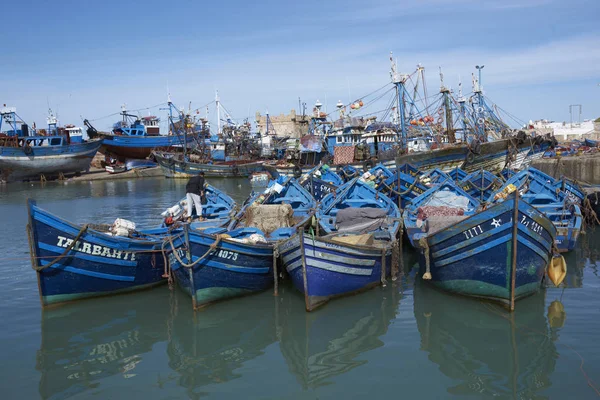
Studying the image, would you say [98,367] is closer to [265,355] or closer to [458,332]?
[265,355]

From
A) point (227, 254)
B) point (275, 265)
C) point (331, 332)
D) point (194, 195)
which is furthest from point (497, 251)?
point (194, 195)

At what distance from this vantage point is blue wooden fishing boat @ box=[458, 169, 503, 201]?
63.1ft

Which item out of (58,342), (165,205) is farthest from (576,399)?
(165,205)

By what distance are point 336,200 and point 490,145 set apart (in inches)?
787

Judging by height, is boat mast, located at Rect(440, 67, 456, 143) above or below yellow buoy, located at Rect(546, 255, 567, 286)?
above

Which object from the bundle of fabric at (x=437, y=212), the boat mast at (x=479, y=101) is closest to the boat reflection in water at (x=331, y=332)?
the bundle of fabric at (x=437, y=212)

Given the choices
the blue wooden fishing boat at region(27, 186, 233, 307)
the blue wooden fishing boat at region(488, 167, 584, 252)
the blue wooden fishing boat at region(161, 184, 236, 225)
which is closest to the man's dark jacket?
the blue wooden fishing boat at region(161, 184, 236, 225)

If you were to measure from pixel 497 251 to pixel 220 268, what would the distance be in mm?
5410

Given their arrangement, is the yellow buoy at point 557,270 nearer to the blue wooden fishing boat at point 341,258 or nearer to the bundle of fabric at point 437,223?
the bundle of fabric at point 437,223

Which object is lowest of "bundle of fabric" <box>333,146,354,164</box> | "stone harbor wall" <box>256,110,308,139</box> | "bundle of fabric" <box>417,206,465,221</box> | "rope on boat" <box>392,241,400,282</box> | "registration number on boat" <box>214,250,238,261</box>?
"rope on boat" <box>392,241,400,282</box>

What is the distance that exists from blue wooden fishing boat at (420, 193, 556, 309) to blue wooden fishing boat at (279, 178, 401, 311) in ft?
4.37

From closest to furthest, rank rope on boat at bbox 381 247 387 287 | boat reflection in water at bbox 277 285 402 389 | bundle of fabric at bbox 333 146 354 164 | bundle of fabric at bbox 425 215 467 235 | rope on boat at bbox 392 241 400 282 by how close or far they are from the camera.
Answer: boat reflection in water at bbox 277 285 402 389
rope on boat at bbox 381 247 387 287
bundle of fabric at bbox 425 215 467 235
rope on boat at bbox 392 241 400 282
bundle of fabric at bbox 333 146 354 164

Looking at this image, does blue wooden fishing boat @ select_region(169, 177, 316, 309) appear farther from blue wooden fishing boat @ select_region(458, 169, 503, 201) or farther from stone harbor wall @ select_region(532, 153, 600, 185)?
stone harbor wall @ select_region(532, 153, 600, 185)

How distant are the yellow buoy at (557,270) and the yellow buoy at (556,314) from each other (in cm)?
45
